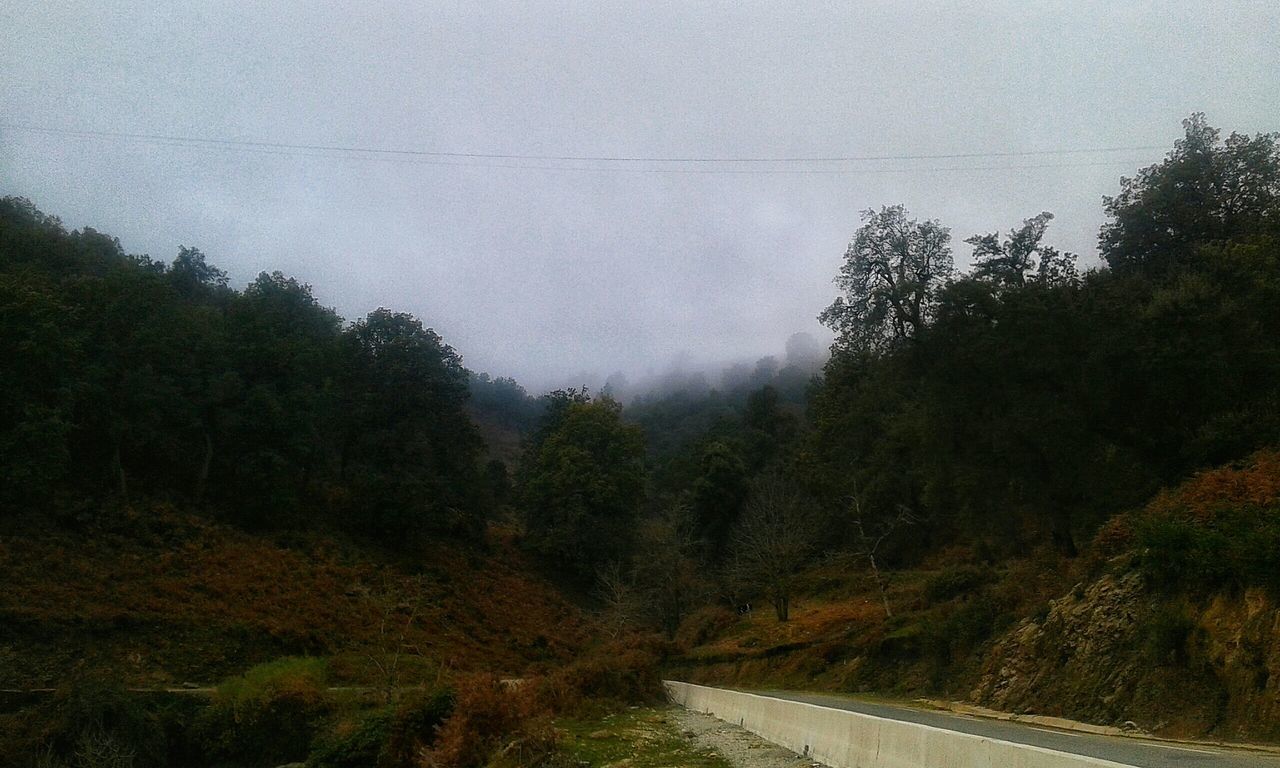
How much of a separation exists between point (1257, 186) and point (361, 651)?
45743 millimetres

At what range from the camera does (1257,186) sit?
1405 inches

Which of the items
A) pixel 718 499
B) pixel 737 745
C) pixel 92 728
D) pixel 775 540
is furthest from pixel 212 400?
pixel 737 745

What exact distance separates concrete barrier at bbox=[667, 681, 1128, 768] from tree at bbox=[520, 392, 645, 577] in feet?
160

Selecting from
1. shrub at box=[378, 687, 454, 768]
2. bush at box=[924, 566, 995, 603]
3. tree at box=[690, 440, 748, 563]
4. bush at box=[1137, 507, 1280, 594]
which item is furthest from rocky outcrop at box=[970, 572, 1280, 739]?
tree at box=[690, 440, 748, 563]

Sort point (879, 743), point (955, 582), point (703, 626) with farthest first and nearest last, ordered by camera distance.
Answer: point (703, 626)
point (955, 582)
point (879, 743)

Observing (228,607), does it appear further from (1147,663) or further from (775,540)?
(1147,663)

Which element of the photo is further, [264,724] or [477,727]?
[264,724]

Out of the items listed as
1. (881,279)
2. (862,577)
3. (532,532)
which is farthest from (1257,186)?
(532,532)

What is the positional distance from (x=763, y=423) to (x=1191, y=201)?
50795 mm

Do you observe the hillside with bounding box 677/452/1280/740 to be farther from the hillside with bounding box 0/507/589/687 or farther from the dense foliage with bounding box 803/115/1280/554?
the hillside with bounding box 0/507/589/687

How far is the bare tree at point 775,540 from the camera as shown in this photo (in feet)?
161

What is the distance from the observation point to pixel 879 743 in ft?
32.1

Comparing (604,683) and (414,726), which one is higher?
(414,726)

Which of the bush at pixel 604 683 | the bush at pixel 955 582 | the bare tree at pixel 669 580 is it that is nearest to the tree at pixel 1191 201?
the bush at pixel 955 582
